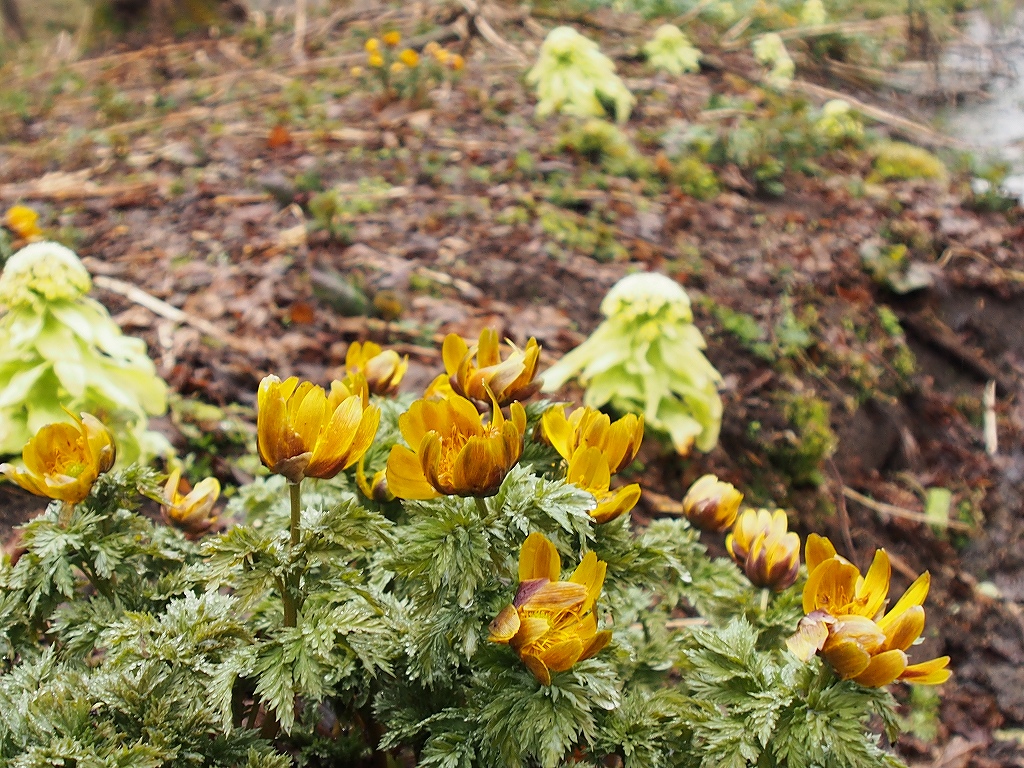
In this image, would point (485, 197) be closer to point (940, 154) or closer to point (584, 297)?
point (584, 297)

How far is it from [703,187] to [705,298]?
1.16 metres

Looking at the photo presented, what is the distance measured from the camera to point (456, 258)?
3.18m

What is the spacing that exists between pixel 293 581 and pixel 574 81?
4190 millimetres

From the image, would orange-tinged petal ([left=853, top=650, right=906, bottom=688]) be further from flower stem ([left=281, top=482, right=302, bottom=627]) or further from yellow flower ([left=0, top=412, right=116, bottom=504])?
yellow flower ([left=0, top=412, right=116, bottom=504])

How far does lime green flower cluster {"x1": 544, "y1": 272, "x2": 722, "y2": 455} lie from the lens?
227cm

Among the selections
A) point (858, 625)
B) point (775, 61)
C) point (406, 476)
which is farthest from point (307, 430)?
point (775, 61)

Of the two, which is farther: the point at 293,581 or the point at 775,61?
the point at 775,61

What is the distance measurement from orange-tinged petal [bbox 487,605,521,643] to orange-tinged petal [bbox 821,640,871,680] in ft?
1.20

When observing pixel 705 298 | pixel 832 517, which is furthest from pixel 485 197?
pixel 832 517

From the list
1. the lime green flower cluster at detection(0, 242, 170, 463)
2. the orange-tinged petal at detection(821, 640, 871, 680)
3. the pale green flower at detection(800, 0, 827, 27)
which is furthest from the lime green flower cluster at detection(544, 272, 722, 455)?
the pale green flower at detection(800, 0, 827, 27)

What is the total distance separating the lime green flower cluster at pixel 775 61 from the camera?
575 cm

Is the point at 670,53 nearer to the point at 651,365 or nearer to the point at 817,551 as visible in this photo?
the point at 651,365

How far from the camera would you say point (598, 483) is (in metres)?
1.01

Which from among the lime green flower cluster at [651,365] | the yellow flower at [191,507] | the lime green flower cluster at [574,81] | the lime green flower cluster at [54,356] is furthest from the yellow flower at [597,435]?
the lime green flower cluster at [574,81]
